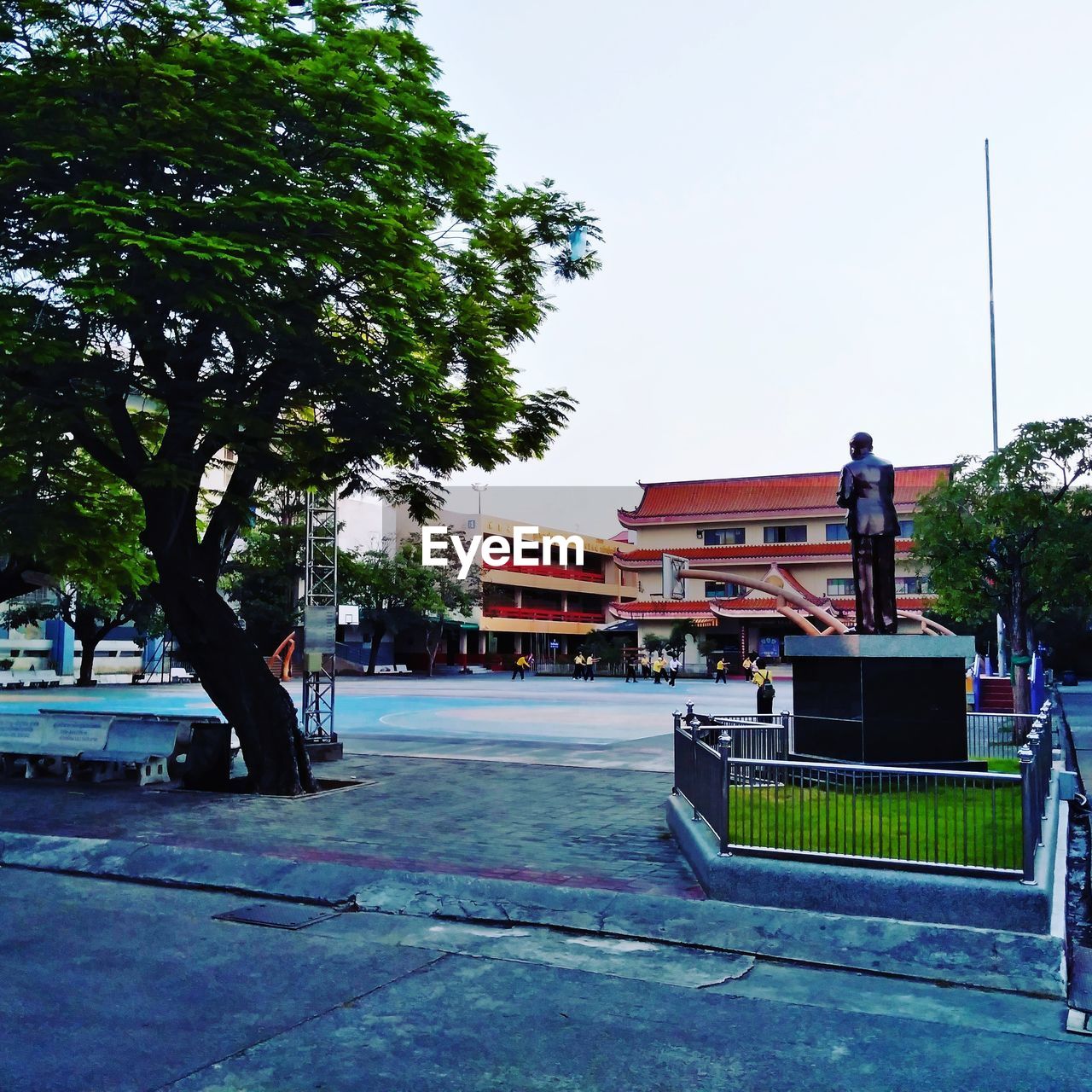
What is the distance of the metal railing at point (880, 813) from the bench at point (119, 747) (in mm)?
8286

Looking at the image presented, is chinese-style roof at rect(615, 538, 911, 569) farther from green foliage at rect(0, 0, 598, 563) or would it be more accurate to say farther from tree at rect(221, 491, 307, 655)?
green foliage at rect(0, 0, 598, 563)

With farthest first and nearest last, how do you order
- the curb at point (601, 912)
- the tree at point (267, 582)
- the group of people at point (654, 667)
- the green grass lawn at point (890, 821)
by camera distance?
the tree at point (267, 582), the group of people at point (654, 667), the green grass lawn at point (890, 821), the curb at point (601, 912)

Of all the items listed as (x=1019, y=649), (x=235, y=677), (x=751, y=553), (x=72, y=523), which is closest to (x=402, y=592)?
(x=751, y=553)

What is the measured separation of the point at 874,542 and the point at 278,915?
7.61 meters

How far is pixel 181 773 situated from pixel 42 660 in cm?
4135

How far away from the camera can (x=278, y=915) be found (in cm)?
827

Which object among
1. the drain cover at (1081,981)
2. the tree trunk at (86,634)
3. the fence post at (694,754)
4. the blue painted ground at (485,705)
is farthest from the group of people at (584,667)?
the drain cover at (1081,981)

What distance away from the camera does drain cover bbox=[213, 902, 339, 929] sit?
8.00 metres

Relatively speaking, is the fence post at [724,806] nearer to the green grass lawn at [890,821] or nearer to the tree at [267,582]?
the green grass lawn at [890,821]

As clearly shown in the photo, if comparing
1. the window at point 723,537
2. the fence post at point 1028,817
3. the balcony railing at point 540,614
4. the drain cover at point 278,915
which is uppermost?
the window at point 723,537

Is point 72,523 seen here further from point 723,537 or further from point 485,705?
point 723,537

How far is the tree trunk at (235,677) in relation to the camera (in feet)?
45.5

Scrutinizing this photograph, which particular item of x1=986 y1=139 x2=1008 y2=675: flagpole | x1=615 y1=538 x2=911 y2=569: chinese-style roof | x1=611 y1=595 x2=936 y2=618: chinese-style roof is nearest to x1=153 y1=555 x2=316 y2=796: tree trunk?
x1=986 y1=139 x2=1008 y2=675: flagpole

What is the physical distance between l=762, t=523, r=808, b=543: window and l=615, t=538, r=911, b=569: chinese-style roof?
895 mm
